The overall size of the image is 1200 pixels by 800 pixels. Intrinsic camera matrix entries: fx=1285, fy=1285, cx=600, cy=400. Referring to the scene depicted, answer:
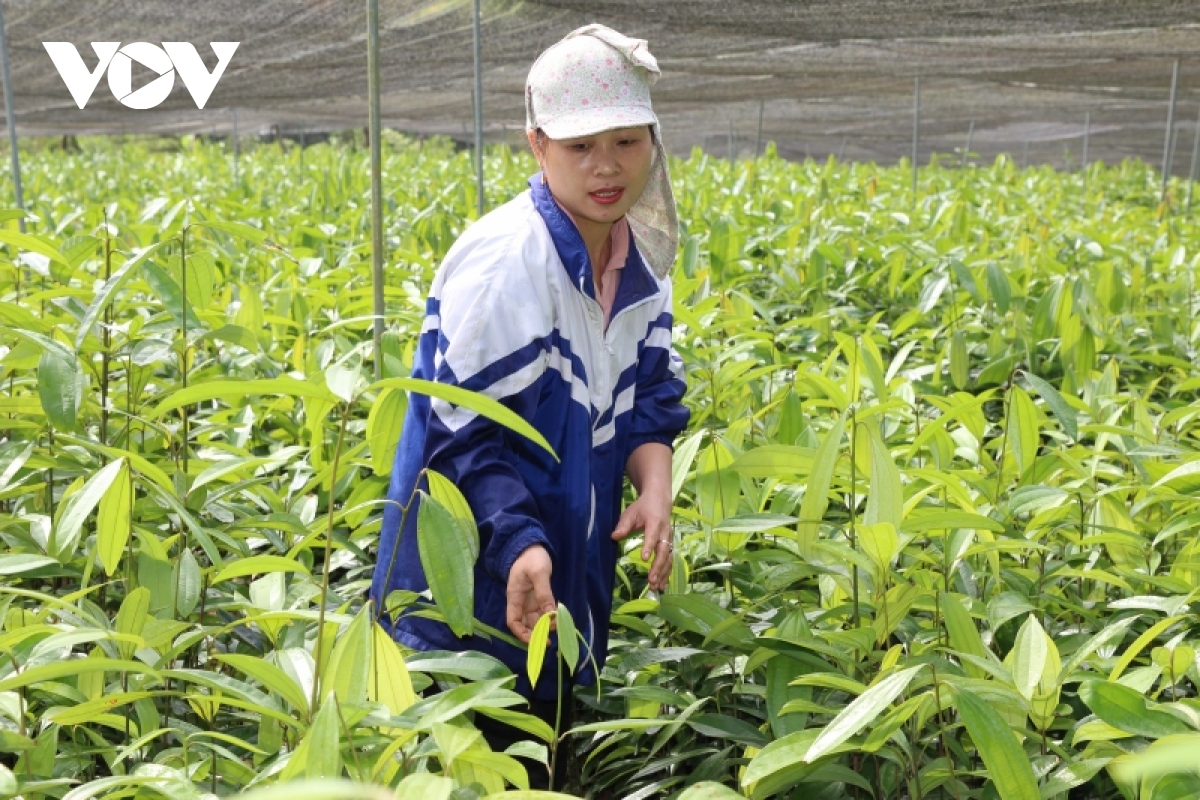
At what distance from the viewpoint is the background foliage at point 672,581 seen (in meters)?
1.03

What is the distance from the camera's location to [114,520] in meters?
1.23

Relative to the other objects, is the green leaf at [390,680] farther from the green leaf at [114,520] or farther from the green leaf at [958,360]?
the green leaf at [958,360]

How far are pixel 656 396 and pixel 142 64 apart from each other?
18.3 ft

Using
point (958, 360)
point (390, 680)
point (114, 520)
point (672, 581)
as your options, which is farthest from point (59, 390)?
point (958, 360)

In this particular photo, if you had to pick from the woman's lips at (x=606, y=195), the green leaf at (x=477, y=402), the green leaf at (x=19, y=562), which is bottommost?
the green leaf at (x=19, y=562)

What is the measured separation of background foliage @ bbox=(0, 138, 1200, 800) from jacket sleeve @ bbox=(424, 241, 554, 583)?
127mm

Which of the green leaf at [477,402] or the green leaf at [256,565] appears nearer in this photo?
the green leaf at [477,402]

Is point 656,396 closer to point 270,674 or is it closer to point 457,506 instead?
point 457,506

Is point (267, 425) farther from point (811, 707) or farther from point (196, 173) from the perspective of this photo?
point (196, 173)

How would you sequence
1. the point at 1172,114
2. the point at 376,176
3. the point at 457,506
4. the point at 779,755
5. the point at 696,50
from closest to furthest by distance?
the point at 779,755, the point at 457,506, the point at 376,176, the point at 696,50, the point at 1172,114

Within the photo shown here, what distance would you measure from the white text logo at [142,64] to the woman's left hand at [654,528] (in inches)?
165

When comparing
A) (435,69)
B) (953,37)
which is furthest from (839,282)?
(435,69)

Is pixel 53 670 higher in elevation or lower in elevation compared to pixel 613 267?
lower

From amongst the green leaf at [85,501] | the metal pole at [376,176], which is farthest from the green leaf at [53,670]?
the metal pole at [376,176]
